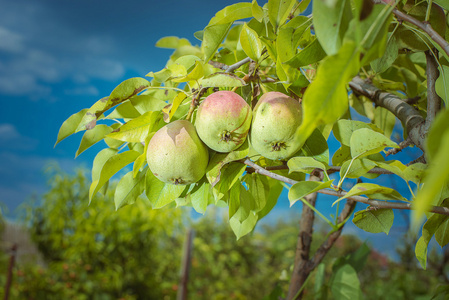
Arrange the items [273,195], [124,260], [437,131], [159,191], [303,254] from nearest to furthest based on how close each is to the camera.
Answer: [437,131] → [159,191] → [273,195] → [303,254] → [124,260]

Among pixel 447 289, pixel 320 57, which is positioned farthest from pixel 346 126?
pixel 447 289

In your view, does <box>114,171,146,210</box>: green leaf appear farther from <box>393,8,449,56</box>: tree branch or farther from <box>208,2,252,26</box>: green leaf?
<box>393,8,449,56</box>: tree branch

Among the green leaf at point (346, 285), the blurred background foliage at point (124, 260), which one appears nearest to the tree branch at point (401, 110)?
the green leaf at point (346, 285)

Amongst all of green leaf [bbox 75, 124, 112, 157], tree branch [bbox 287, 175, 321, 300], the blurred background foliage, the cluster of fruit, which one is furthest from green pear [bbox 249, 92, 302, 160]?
the blurred background foliage

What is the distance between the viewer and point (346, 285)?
0.64 metres

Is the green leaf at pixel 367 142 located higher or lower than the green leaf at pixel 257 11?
lower

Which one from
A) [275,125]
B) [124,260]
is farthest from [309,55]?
[124,260]

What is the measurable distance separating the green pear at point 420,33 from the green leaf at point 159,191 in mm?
338

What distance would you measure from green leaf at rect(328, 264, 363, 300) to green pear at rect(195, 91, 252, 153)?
1.42 feet

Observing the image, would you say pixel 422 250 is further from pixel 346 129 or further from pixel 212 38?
pixel 212 38

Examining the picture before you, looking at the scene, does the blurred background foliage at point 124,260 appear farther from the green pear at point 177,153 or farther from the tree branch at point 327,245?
the green pear at point 177,153

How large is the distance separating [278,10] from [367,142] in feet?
0.55

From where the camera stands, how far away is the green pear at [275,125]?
13.2 inches

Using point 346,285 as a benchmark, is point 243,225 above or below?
above
